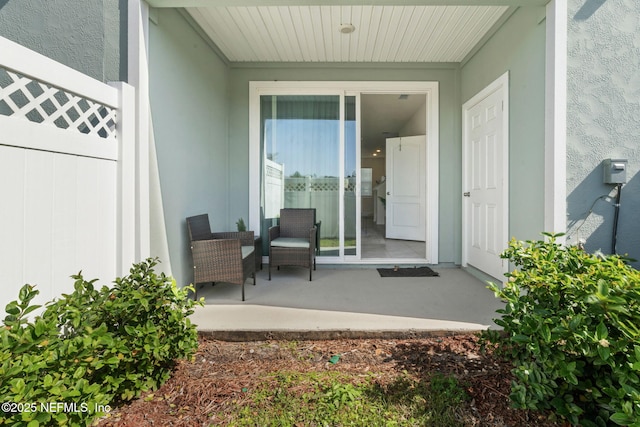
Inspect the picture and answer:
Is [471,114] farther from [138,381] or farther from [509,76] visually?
[138,381]

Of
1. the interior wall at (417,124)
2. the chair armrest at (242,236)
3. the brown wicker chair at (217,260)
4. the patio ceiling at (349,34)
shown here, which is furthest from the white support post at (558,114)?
the interior wall at (417,124)

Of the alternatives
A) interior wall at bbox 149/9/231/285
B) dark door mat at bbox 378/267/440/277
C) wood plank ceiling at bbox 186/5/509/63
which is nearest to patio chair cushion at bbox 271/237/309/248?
interior wall at bbox 149/9/231/285

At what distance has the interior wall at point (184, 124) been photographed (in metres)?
2.55

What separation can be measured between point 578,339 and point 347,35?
3.39 metres

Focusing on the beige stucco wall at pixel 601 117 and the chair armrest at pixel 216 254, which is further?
the chair armrest at pixel 216 254

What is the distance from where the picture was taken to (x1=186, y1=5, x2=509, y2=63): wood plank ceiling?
291 centimetres

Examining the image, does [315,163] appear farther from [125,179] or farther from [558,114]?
[558,114]

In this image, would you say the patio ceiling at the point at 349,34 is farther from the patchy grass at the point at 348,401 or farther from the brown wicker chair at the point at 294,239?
the patchy grass at the point at 348,401

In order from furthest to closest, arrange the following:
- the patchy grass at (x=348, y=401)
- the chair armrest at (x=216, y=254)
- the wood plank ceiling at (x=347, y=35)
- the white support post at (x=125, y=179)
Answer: the wood plank ceiling at (x=347, y=35) < the chair armrest at (x=216, y=254) < the white support post at (x=125, y=179) < the patchy grass at (x=348, y=401)

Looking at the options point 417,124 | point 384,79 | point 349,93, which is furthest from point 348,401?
point 417,124

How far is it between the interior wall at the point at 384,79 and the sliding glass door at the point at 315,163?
259mm

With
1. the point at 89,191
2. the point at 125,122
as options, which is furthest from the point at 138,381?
the point at 125,122

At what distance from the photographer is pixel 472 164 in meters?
3.87

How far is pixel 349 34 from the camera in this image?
3.33 meters
